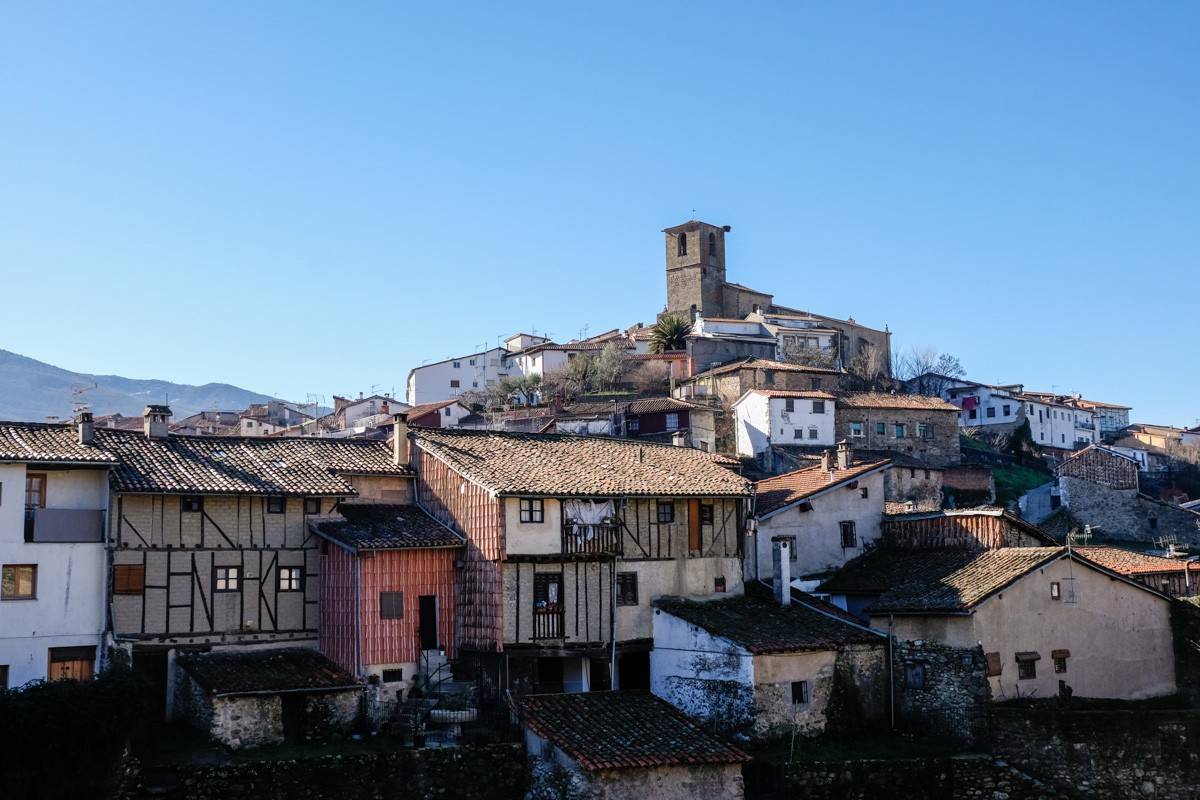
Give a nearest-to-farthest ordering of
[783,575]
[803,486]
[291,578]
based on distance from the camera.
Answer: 1. [291,578]
2. [783,575]
3. [803,486]

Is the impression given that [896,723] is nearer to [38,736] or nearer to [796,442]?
[38,736]

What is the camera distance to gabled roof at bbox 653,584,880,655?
34.1m

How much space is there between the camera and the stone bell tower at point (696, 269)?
A: 344 feet

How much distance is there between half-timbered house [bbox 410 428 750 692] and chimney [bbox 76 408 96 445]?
9.38 meters

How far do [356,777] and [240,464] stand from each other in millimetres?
11117

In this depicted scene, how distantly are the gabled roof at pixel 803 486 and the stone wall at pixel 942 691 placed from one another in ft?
23.0

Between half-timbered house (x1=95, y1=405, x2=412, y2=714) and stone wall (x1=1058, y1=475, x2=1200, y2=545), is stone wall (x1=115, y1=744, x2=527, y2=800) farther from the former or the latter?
stone wall (x1=1058, y1=475, x2=1200, y2=545)

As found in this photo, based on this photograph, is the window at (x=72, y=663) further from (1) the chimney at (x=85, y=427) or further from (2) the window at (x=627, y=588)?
(2) the window at (x=627, y=588)

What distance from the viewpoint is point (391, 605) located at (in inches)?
1395

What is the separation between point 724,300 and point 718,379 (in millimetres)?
28231

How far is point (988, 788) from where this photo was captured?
33156mm

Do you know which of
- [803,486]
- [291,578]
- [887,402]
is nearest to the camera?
[291,578]

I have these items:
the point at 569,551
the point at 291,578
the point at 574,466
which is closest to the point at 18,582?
the point at 291,578

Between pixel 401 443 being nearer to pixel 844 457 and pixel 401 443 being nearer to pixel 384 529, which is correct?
pixel 384 529
